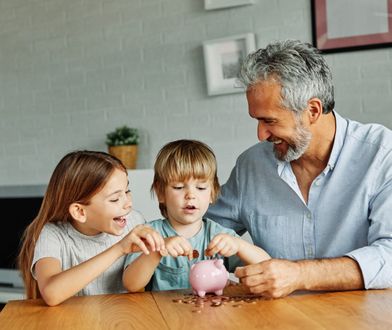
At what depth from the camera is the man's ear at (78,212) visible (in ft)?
6.57

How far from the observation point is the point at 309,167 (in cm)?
224

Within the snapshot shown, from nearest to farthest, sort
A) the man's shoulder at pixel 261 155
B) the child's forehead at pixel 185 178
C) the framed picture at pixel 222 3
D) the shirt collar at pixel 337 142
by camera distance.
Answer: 1. the child's forehead at pixel 185 178
2. the shirt collar at pixel 337 142
3. the man's shoulder at pixel 261 155
4. the framed picture at pixel 222 3

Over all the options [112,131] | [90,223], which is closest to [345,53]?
[112,131]

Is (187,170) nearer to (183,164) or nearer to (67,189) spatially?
(183,164)

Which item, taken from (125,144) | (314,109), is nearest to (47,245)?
(314,109)

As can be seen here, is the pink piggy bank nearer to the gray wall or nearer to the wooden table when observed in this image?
the wooden table

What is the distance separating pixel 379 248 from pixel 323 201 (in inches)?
13.8

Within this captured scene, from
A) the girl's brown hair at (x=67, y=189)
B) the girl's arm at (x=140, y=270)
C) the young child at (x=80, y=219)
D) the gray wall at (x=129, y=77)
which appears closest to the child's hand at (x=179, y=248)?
the girl's arm at (x=140, y=270)

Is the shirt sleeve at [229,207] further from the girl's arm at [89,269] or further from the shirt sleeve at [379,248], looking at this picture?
the girl's arm at [89,269]

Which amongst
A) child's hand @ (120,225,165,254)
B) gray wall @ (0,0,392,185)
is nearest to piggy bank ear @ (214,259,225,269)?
child's hand @ (120,225,165,254)

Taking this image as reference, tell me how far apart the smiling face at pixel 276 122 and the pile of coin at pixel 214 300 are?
590 mm

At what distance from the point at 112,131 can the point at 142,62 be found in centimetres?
47

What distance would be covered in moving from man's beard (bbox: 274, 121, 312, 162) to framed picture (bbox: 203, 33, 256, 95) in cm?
186

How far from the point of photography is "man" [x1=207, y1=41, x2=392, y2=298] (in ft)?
6.79
